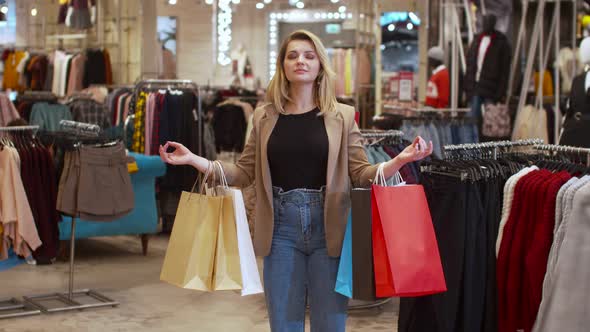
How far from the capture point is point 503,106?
32.1 feet

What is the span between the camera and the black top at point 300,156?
3.51 metres

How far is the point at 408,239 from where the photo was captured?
10.8 ft

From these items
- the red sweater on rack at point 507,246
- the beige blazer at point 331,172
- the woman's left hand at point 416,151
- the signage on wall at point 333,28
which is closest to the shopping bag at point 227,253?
the beige blazer at point 331,172

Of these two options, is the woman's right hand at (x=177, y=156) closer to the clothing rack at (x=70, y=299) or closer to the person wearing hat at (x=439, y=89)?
the clothing rack at (x=70, y=299)

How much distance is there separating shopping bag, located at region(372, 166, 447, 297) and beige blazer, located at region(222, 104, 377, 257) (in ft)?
0.70

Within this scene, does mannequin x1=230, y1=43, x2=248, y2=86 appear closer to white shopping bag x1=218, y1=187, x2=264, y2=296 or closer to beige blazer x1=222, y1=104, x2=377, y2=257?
beige blazer x1=222, y1=104, x2=377, y2=257

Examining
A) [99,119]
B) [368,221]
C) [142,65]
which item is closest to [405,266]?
[368,221]

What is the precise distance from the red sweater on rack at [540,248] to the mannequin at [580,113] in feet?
7.09

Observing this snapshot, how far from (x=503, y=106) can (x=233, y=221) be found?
6.84m

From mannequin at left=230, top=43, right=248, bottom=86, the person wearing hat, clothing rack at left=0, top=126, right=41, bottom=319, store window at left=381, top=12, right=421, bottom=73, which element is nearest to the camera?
clothing rack at left=0, top=126, right=41, bottom=319

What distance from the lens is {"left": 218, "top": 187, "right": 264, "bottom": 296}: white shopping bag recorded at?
3.46 meters

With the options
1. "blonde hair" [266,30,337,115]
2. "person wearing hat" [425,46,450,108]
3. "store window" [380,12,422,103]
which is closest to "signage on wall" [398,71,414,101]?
"store window" [380,12,422,103]

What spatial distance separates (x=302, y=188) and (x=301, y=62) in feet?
1.57

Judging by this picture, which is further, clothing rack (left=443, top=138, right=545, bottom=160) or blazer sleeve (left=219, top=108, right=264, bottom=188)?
clothing rack (left=443, top=138, right=545, bottom=160)
